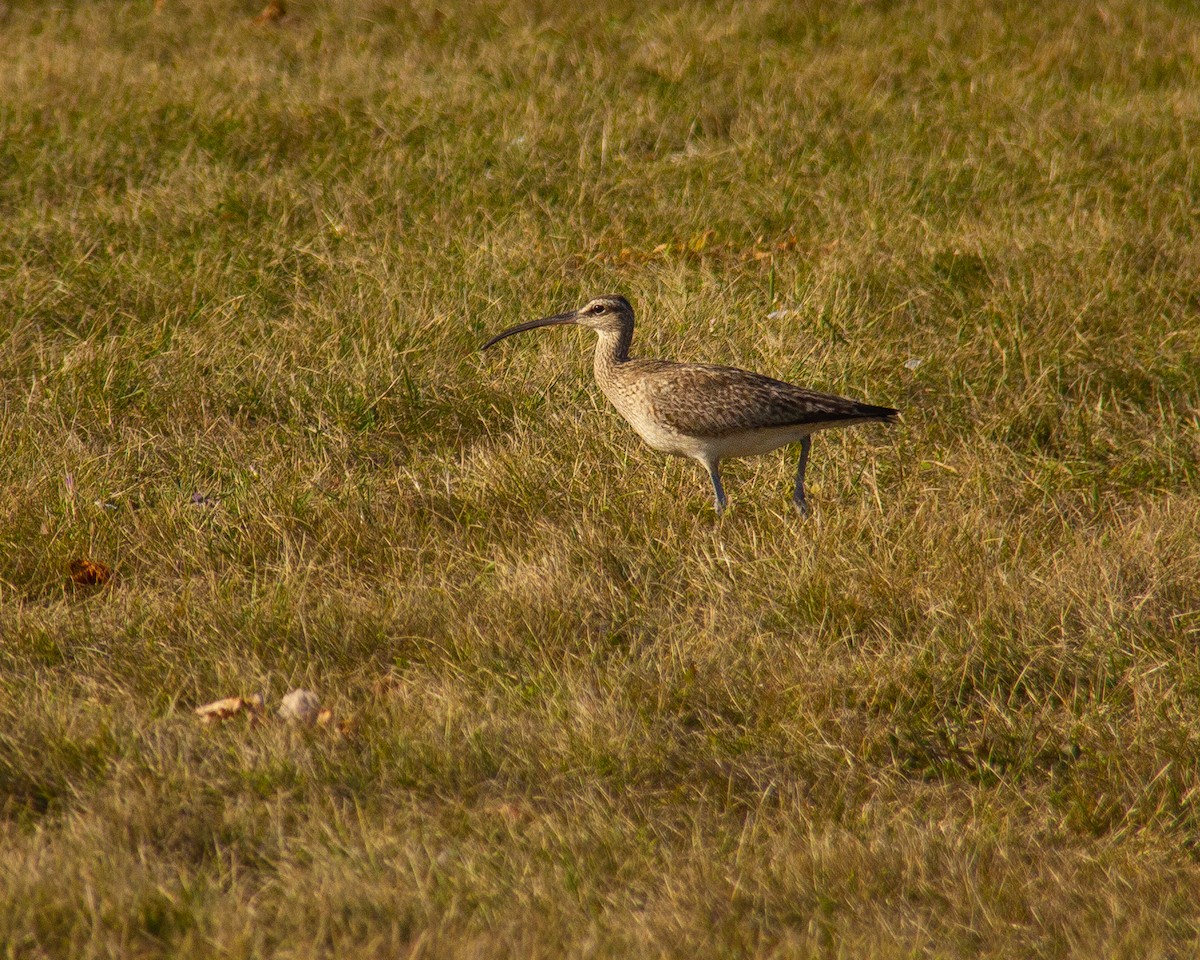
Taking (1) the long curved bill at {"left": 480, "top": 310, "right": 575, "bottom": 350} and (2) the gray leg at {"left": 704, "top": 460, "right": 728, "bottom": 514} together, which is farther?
(1) the long curved bill at {"left": 480, "top": 310, "right": 575, "bottom": 350}

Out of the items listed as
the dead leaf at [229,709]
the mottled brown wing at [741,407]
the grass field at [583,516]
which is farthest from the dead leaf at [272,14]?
the dead leaf at [229,709]

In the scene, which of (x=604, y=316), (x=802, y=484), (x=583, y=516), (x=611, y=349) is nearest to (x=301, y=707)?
(x=583, y=516)

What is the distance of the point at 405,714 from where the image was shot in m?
4.48

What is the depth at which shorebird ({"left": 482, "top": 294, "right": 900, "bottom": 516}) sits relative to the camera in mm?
5723

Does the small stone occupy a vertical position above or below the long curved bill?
below

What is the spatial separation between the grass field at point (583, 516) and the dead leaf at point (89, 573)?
6cm

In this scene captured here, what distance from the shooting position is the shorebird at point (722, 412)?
225 inches

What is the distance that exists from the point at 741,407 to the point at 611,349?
0.98 m

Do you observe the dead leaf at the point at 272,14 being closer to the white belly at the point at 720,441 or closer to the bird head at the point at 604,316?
the bird head at the point at 604,316

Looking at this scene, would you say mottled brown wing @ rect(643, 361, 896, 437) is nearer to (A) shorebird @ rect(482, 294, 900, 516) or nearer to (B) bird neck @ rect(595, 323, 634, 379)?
(A) shorebird @ rect(482, 294, 900, 516)

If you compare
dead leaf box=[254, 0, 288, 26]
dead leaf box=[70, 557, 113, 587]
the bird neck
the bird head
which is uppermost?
dead leaf box=[254, 0, 288, 26]

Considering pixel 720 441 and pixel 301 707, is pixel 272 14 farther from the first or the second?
pixel 301 707

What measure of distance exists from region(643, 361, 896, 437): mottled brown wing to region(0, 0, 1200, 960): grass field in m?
0.40

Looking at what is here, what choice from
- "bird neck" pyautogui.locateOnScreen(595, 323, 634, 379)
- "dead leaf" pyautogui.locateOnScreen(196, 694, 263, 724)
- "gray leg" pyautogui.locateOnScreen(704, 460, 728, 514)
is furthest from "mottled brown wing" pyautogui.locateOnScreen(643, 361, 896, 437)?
"dead leaf" pyautogui.locateOnScreen(196, 694, 263, 724)
